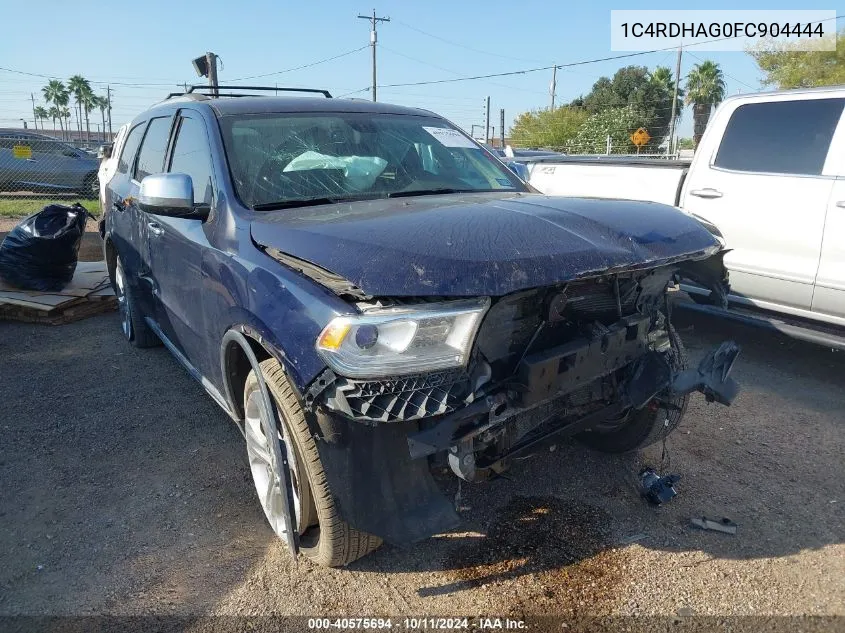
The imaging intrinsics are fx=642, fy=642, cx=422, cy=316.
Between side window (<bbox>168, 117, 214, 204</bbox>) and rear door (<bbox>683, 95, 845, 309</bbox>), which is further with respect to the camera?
rear door (<bbox>683, 95, 845, 309</bbox>)

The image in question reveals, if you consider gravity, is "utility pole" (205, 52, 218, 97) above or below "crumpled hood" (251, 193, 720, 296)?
above

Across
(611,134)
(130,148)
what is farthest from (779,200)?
(611,134)

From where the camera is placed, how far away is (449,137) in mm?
3775

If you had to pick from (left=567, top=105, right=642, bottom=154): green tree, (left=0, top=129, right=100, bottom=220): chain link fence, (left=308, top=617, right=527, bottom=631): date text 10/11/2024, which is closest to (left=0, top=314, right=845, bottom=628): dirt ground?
(left=308, top=617, right=527, bottom=631): date text 10/11/2024

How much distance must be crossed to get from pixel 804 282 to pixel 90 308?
6.16 meters

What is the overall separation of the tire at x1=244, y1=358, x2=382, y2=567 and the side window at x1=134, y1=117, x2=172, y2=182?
208 cm

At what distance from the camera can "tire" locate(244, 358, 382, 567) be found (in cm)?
225

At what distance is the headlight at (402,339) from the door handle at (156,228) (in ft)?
6.53

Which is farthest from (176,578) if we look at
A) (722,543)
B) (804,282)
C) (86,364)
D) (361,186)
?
(804,282)

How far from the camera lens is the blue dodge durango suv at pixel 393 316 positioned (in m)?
2.02

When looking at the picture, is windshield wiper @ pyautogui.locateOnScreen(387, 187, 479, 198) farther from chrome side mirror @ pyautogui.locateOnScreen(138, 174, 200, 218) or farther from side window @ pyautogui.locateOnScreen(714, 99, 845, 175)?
side window @ pyautogui.locateOnScreen(714, 99, 845, 175)

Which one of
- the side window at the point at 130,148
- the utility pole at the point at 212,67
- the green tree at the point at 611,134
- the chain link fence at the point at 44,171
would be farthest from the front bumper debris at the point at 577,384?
the green tree at the point at 611,134

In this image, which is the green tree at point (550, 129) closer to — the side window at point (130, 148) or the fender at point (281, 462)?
the side window at point (130, 148)

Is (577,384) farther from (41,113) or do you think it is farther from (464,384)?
(41,113)
